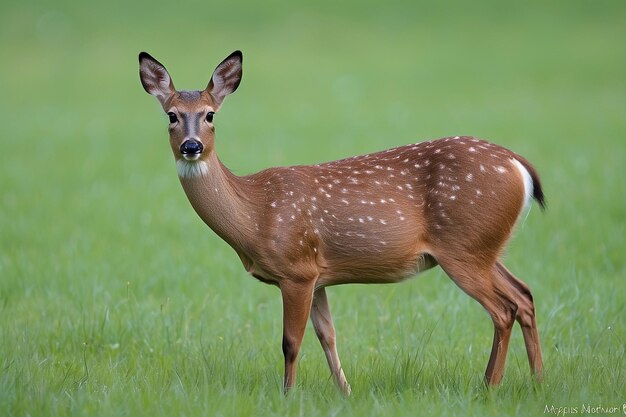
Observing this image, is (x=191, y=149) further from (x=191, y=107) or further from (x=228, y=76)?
(x=228, y=76)

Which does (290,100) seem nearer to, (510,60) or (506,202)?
(510,60)

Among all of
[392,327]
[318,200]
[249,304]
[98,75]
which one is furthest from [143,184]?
[98,75]

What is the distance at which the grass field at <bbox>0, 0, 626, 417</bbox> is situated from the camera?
5652mm

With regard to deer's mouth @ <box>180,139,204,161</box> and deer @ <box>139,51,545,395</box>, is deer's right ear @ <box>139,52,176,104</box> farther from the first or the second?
deer's mouth @ <box>180,139,204,161</box>

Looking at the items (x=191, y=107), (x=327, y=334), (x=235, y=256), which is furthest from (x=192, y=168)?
(x=235, y=256)

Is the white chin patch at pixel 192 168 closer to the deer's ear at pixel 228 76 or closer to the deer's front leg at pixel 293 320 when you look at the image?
the deer's ear at pixel 228 76

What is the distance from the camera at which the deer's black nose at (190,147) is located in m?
5.55

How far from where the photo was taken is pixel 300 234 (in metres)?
5.86

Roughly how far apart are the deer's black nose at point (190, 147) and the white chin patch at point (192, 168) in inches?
8.2

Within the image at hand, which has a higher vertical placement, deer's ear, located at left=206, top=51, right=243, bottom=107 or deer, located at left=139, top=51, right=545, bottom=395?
deer's ear, located at left=206, top=51, right=243, bottom=107

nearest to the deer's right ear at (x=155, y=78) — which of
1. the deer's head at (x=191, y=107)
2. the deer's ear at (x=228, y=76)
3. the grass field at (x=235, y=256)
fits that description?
the deer's head at (x=191, y=107)

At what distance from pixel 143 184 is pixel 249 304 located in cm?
537

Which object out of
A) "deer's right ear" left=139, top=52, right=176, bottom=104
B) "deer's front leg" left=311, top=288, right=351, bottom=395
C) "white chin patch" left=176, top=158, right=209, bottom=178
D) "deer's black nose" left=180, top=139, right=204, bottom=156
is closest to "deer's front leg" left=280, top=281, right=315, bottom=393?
"deer's front leg" left=311, top=288, right=351, bottom=395

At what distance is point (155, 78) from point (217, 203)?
871 millimetres
